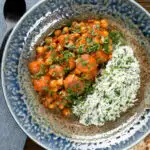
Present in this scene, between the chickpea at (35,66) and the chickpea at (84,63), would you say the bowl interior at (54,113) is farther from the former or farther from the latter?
the chickpea at (84,63)

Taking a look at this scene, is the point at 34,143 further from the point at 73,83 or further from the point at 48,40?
the point at 48,40

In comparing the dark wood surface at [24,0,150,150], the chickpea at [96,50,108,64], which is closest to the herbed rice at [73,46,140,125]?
the chickpea at [96,50,108,64]

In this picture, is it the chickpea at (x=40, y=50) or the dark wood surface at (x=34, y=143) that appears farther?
the dark wood surface at (x=34, y=143)

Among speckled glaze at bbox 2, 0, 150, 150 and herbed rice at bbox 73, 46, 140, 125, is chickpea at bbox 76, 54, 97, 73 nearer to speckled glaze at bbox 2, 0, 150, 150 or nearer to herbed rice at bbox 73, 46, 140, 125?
herbed rice at bbox 73, 46, 140, 125

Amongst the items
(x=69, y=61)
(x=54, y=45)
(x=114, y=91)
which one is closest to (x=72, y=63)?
(x=69, y=61)

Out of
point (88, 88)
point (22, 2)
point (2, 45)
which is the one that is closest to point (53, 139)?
point (88, 88)

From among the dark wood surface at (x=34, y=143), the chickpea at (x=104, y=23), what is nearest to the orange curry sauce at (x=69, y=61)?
the chickpea at (x=104, y=23)
